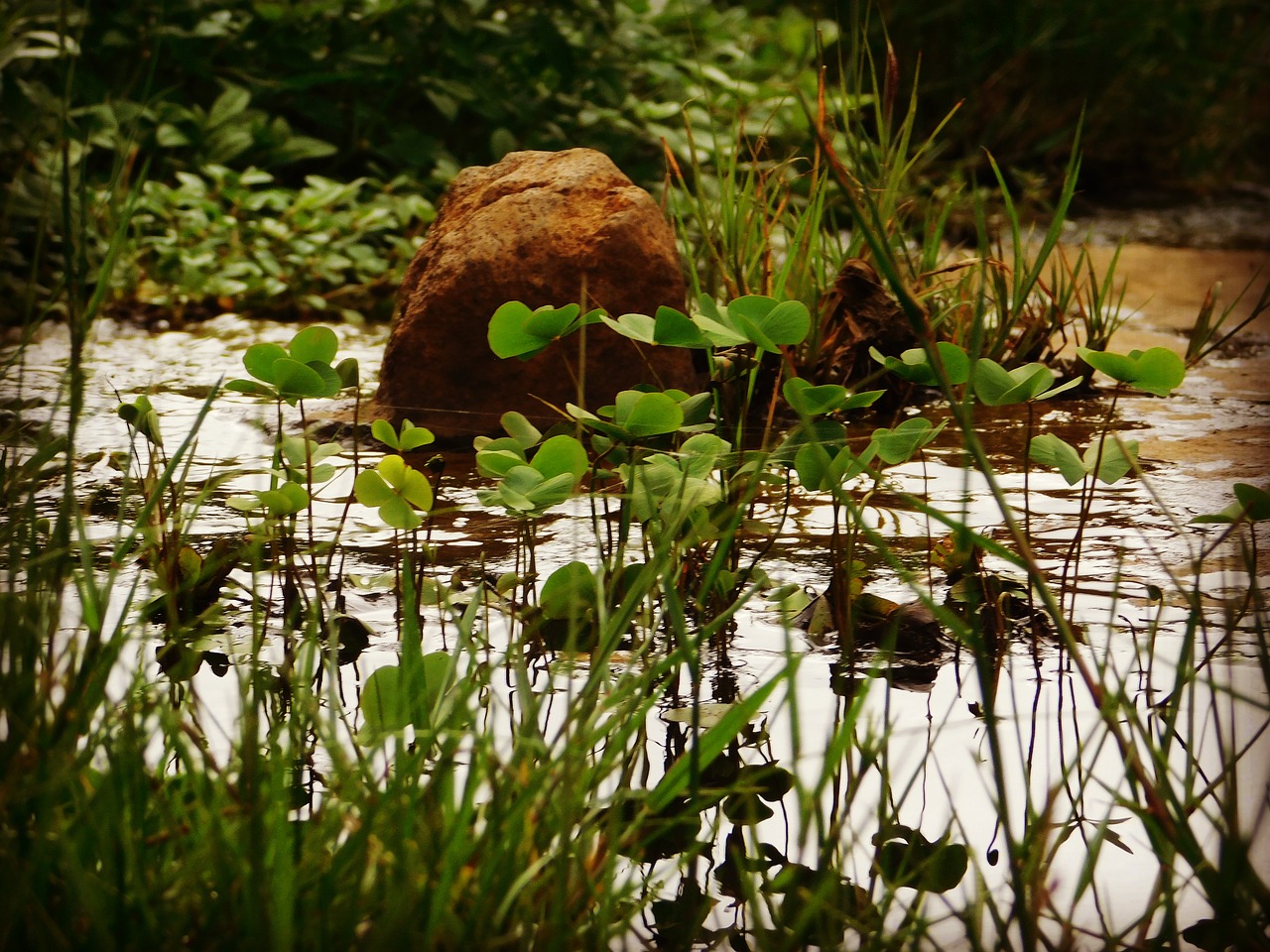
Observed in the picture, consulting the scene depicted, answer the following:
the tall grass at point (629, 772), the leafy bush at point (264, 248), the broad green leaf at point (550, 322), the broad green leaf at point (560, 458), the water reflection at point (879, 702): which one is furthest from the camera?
the leafy bush at point (264, 248)

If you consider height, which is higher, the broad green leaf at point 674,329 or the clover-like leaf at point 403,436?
the broad green leaf at point 674,329

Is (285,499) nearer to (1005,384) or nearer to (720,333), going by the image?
(720,333)

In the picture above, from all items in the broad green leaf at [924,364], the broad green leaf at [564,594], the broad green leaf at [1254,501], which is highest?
the broad green leaf at [924,364]

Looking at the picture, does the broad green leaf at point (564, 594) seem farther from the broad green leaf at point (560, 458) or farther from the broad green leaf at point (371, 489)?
the broad green leaf at point (371, 489)

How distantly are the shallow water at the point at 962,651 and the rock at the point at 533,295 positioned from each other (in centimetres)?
12

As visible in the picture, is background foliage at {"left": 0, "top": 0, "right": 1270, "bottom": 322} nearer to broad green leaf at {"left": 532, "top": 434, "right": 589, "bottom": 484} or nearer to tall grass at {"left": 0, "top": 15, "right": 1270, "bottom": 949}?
broad green leaf at {"left": 532, "top": 434, "right": 589, "bottom": 484}

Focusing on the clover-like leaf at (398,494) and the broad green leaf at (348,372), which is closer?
the clover-like leaf at (398,494)

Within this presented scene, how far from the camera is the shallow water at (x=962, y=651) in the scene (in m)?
1.27

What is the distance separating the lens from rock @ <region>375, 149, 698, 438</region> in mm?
2525

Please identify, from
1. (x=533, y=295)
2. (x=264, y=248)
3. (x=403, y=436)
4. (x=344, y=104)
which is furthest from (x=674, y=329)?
(x=344, y=104)

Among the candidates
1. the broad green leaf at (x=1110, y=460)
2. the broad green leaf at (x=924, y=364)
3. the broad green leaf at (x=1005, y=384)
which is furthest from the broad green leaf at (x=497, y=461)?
the broad green leaf at (x=1110, y=460)

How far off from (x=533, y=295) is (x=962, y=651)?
1.21 m

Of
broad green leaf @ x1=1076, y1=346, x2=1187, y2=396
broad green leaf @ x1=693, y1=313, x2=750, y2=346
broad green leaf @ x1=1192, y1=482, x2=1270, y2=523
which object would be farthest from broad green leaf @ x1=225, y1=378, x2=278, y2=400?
broad green leaf @ x1=1192, y1=482, x2=1270, y2=523

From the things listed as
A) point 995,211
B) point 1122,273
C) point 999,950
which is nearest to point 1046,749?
point 999,950
